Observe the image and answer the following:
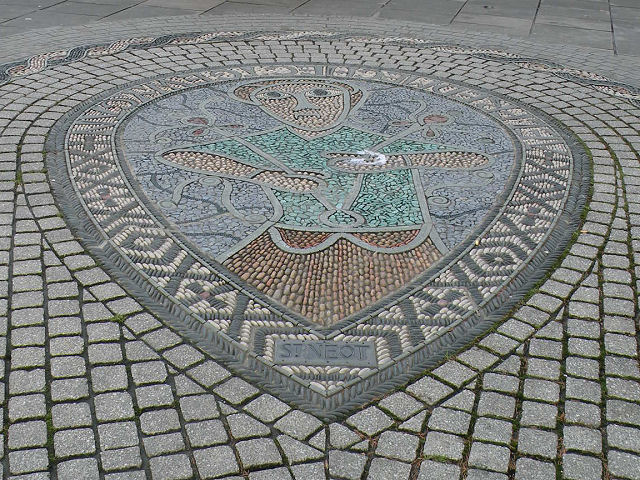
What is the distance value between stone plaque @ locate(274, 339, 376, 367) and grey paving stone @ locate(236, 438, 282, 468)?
0.52 m

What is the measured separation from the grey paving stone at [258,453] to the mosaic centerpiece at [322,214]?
302 mm

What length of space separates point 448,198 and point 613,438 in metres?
2.32

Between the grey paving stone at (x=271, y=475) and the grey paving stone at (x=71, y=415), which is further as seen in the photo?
the grey paving stone at (x=71, y=415)

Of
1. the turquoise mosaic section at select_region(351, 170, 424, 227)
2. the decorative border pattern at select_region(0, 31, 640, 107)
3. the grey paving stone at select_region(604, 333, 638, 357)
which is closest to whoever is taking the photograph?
the grey paving stone at select_region(604, 333, 638, 357)

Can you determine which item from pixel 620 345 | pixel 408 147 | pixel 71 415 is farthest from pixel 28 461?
pixel 408 147

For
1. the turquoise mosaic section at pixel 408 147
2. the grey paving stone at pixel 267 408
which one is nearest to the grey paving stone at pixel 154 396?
the grey paving stone at pixel 267 408

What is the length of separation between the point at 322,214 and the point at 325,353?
1460 mm

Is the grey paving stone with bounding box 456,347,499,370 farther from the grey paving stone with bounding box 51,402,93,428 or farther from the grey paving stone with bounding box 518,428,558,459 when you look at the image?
the grey paving stone with bounding box 51,402,93,428

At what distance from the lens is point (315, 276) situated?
3859 mm

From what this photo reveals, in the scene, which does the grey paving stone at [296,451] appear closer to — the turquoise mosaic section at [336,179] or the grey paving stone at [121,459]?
the grey paving stone at [121,459]

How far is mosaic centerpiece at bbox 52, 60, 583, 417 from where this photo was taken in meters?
3.39

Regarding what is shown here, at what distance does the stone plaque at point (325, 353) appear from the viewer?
3225 millimetres

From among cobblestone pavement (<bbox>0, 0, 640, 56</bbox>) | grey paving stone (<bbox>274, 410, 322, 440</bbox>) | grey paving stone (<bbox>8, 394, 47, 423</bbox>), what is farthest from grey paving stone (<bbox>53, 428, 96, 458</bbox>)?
cobblestone pavement (<bbox>0, 0, 640, 56</bbox>)

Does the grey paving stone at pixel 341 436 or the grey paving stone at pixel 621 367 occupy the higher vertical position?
the grey paving stone at pixel 341 436
